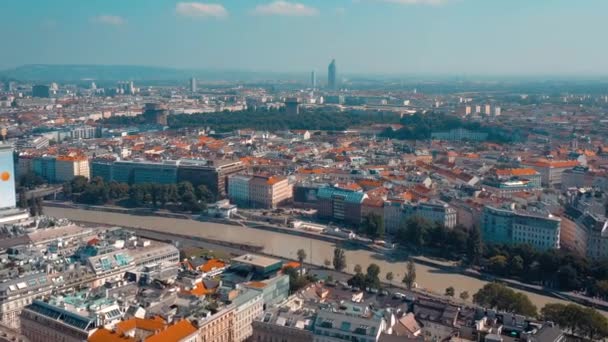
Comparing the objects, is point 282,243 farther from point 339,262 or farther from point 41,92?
point 41,92

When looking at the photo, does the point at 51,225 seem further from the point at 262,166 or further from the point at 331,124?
the point at 331,124

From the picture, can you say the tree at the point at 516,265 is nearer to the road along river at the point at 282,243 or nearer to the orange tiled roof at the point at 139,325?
the road along river at the point at 282,243

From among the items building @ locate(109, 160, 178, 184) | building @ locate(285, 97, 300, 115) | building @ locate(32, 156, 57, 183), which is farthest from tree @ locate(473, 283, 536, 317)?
building @ locate(285, 97, 300, 115)

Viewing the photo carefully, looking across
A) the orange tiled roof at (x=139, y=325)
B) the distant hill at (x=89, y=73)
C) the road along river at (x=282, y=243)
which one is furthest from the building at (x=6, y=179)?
the distant hill at (x=89, y=73)

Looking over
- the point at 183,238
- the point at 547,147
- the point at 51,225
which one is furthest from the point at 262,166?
the point at 547,147

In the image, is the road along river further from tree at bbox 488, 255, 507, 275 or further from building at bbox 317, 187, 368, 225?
building at bbox 317, 187, 368, 225

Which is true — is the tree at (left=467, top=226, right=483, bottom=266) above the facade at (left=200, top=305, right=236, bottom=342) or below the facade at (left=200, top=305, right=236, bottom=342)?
below
